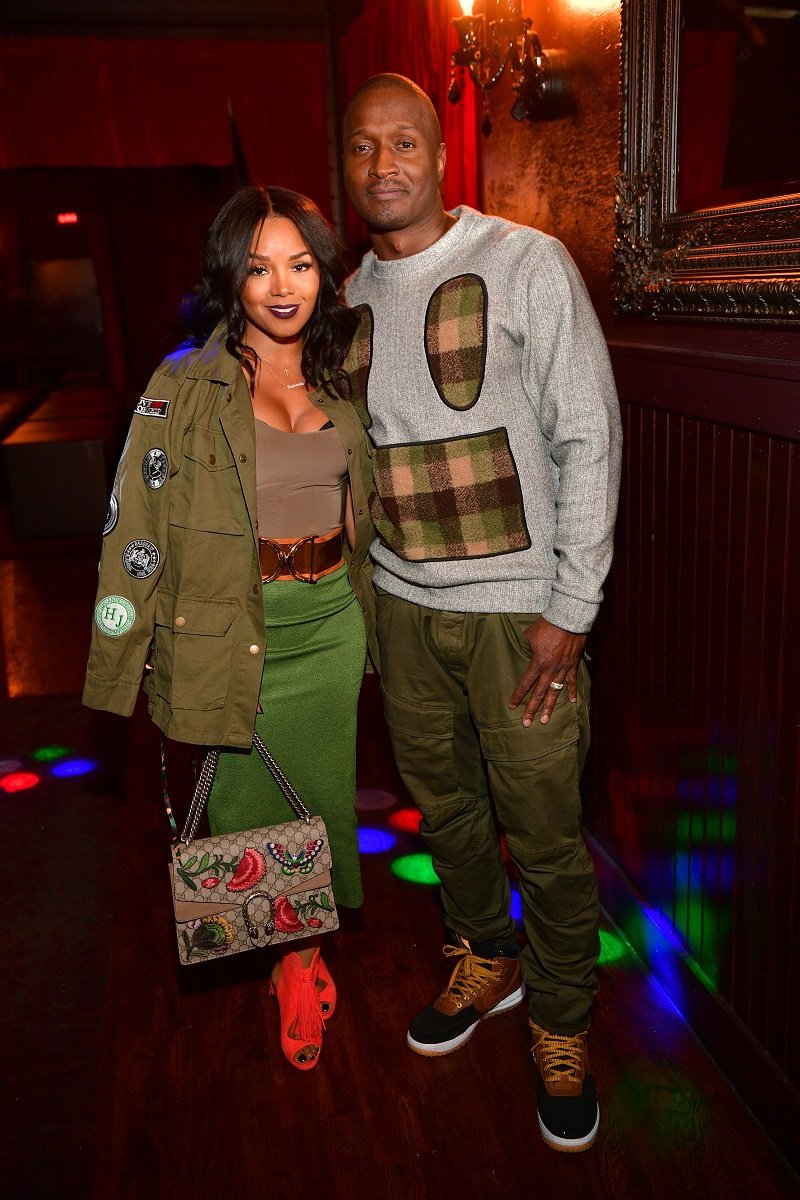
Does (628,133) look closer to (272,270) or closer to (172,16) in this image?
(272,270)

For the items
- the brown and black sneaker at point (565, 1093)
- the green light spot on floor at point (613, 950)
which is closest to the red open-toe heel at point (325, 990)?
the brown and black sneaker at point (565, 1093)

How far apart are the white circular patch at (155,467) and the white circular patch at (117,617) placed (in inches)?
8.5

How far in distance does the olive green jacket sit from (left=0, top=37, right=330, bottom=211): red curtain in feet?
17.9

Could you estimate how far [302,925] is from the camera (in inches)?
75.4

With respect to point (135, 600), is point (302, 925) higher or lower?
lower

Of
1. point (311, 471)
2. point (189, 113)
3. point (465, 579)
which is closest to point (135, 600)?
point (311, 471)

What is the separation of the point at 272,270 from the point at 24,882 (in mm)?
1835

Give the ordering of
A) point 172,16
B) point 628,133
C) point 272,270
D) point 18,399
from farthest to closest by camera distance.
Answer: point 18,399, point 172,16, point 628,133, point 272,270

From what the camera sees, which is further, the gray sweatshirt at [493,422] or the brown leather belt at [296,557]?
the brown leather belt at [296,557]

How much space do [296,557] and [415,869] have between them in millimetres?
1195

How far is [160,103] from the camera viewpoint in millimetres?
6562

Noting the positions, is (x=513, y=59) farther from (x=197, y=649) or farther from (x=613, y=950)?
(x=613, y=950)

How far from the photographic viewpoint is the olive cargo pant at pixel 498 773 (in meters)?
1.84

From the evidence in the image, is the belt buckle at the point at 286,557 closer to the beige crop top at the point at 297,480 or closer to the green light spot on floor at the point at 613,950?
the beige crop top at the point at 297,480
